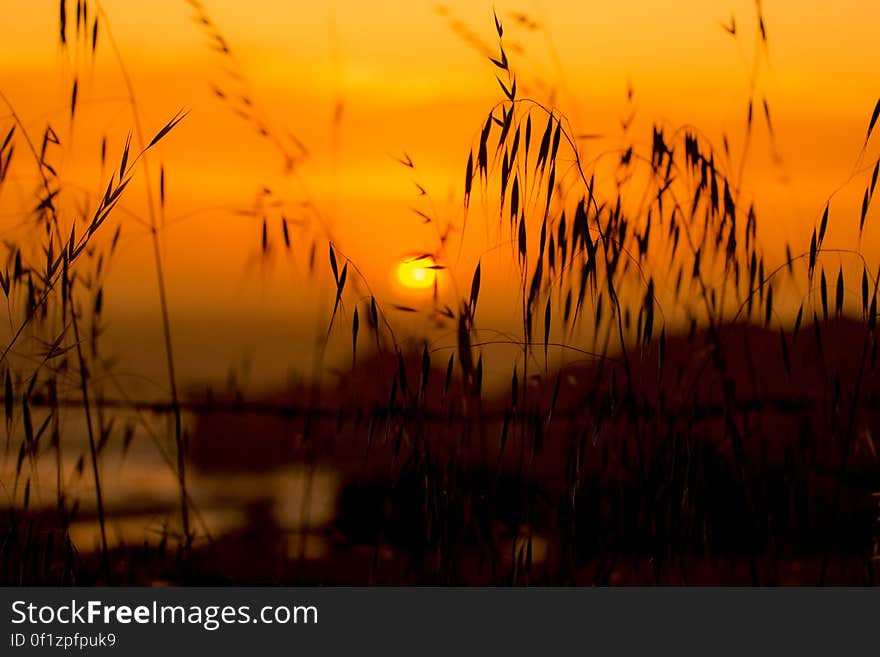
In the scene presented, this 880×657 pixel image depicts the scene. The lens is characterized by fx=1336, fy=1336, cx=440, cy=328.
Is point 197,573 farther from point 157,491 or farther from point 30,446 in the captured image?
point 30,446

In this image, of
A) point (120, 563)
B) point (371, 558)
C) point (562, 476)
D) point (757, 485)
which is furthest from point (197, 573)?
point (757, 485)

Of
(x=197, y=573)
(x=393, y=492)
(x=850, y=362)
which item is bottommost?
(x=197, y=573)

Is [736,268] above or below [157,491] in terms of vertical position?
above

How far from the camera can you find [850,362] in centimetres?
212

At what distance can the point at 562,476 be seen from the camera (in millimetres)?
2074

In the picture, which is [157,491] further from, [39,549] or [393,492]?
[393,492]

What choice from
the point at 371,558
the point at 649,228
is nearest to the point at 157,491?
the point at 371,558

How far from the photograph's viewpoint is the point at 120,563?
7.02 ft

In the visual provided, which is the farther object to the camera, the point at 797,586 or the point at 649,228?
the point at 649,228

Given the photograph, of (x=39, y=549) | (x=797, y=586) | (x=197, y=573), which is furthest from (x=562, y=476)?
(x=39, y=549)

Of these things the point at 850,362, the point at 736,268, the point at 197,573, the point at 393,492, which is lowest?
the point at 197,573

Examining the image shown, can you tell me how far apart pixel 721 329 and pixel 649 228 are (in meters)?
0.20

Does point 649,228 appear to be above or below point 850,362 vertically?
above

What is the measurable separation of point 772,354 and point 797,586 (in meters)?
0.38
